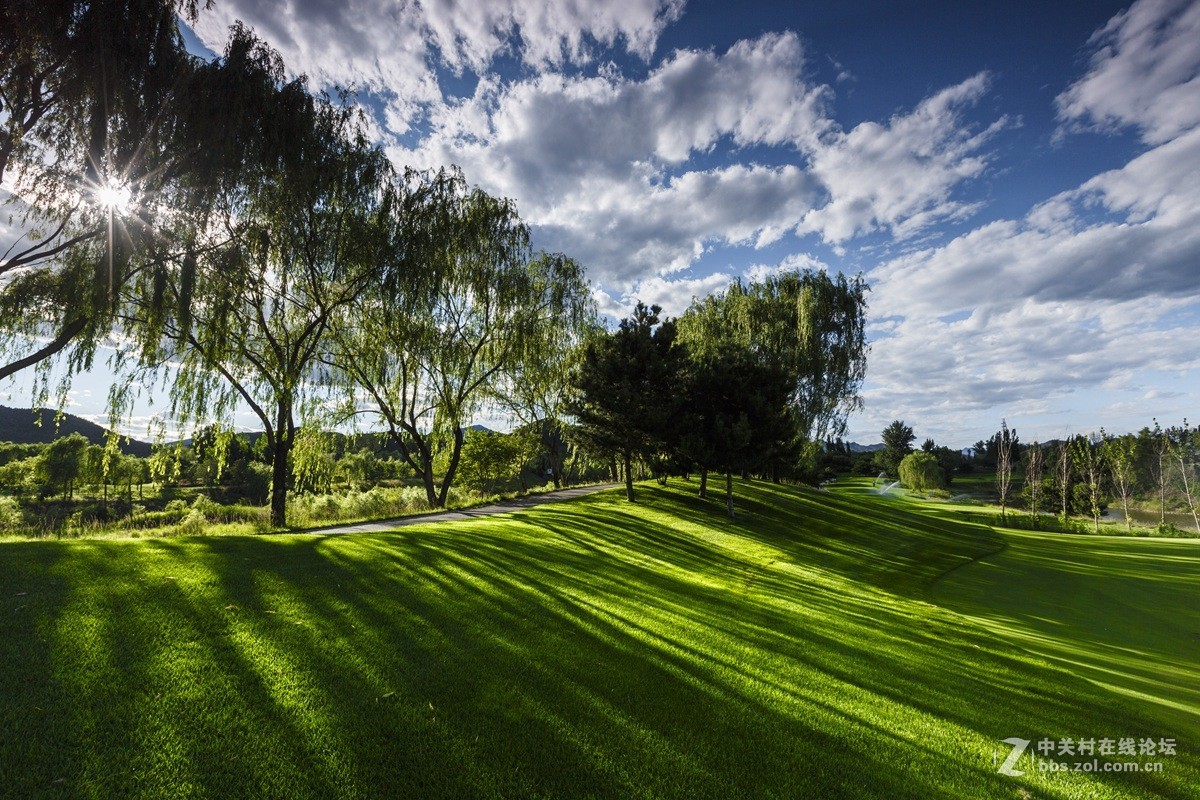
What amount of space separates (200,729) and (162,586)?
331 cm

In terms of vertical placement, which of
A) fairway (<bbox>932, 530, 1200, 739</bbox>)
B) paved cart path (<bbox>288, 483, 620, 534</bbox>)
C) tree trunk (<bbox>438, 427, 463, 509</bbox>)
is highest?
tree trunk (<bbox>438, 427, 463, 509</bbox>)

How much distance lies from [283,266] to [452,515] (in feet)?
33.1

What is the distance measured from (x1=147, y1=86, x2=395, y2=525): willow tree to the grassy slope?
719 centimetres

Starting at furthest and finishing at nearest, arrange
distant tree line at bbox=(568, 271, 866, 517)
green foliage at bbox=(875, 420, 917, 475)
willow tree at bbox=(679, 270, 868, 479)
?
green foliage at bbox=(875, 420, 917, 475), willow tree at bbox=(679, 270, 868, 479), distant tree line at bbox=(568, 271, 866, 517)

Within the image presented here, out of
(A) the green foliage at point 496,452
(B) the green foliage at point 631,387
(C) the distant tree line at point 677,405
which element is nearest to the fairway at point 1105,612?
(C) the distant tree line at point 677,405

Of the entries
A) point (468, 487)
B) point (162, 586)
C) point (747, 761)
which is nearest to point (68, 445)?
point (468, 487)

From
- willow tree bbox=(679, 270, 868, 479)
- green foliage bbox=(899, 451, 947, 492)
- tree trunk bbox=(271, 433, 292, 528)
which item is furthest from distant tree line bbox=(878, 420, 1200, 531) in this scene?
tree trunk bbox=(271, 433, 292, 528)

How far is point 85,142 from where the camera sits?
10477mm

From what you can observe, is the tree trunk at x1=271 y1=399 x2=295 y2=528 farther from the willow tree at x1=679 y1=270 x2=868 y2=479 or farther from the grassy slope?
the willow tree at x1=679 y1=270 x2=868 y2=479

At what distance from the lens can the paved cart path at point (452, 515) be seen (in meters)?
13.4

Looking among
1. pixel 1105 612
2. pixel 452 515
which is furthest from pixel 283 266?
pixel 1105 612

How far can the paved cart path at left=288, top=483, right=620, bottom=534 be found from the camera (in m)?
13.4

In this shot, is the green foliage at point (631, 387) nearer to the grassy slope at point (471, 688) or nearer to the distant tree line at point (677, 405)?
the distant tree line at point (677, 405)

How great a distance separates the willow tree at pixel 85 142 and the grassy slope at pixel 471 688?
6.82 meters
